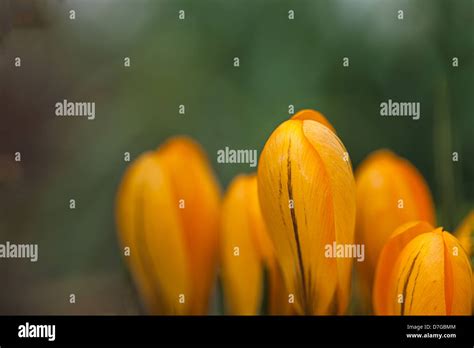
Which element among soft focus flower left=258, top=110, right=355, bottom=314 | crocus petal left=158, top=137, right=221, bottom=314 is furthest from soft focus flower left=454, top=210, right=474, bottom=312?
crocus petal left=158, top=137, right=221, bottom=314

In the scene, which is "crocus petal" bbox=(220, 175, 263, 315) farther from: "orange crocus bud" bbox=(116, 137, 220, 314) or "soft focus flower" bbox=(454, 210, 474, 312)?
"soft focus flower" bbox=(454, 210, 474, 312)

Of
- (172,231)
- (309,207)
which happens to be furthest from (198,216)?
(309,207)

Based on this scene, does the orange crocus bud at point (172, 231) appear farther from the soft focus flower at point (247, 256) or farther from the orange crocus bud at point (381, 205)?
the orange crocus bud at point (381, 205)

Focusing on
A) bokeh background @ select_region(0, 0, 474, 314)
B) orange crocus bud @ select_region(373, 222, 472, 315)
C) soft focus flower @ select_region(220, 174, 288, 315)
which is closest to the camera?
orange crocus bud @ select_region(373, 222, 472, 315)

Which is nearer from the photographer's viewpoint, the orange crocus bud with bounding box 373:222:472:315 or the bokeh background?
the orange crocus bud with bounding box 373:222:472:315
